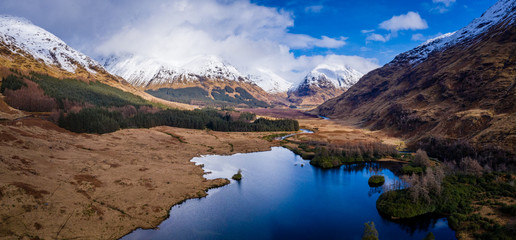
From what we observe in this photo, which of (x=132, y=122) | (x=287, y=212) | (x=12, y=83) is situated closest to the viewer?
(x=287, y=212)

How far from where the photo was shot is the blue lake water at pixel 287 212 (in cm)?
5028

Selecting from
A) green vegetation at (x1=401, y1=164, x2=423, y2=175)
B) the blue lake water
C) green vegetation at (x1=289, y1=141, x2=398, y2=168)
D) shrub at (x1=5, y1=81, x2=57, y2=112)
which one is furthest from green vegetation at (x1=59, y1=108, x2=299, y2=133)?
green vegetation at (x1=401, y1=164, x2=423, y2=175)

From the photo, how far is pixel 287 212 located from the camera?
6056 cm

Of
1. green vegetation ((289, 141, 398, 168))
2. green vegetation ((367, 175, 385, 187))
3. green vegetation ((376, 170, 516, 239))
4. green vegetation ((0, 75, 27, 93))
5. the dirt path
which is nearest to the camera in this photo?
the dirt path

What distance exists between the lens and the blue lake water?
50.3 meters

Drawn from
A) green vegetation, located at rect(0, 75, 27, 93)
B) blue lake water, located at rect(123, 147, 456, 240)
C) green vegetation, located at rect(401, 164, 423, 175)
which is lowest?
blue lake water, located at rect(123, 147, 456, 240)

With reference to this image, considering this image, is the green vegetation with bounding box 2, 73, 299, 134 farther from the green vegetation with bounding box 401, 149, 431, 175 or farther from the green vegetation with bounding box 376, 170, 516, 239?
the green vegetation with bounding box 376, 170, 516, 239

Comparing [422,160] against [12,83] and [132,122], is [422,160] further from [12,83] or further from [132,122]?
[12,83]

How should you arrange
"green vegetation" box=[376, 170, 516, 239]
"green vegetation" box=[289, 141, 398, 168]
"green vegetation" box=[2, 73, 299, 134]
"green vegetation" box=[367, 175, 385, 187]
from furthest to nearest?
"green vegetation" box=[2, 73, 299, 134]
"green vegetation" box=[289, 141, 398, 168]
"green vegetation" box=[367, 175, 385, 187]
"green vegetation" box=[376, 170, 516, 239]

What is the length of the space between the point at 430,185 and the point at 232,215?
46665 millimetres

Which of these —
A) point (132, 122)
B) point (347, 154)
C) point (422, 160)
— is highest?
point (132, 122)

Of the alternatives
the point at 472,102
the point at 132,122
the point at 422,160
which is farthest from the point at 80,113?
the point at 472,102

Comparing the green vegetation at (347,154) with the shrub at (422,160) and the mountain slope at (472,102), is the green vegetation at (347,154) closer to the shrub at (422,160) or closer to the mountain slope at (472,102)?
the shrub at (422,160)

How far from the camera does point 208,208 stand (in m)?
60.1
